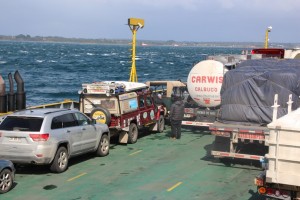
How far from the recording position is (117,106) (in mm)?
16922

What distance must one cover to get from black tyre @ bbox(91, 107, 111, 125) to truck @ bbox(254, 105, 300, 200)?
827 centimetres

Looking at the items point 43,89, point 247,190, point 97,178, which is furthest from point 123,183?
point 43,89

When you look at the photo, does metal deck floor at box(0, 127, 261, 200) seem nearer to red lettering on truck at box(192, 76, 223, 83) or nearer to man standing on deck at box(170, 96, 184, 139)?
man standing on deck at box(170, 96, 184, 139)

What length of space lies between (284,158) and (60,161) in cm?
676

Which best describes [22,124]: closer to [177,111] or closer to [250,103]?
[250,103]

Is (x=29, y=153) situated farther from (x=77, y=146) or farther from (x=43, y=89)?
(x=43, y=89)

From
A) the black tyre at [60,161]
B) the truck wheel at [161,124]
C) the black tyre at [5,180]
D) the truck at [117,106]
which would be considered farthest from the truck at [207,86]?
the black tyre at [5,180]

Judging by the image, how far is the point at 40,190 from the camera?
11.8 m

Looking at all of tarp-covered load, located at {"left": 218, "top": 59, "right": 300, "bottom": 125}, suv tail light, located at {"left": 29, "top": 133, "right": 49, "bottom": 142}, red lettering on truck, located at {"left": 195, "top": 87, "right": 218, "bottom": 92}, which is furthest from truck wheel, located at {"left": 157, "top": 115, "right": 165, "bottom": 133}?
suv tail light, located at {"left": 29, "top": 133, "right": 49, "bottom": 142}

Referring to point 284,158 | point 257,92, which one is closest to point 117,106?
point 257,92

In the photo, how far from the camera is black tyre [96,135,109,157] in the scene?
50.9ft

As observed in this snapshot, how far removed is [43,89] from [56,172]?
152 ft

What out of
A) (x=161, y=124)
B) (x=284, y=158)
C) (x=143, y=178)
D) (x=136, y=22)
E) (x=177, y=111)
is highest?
(x=136, y=22)

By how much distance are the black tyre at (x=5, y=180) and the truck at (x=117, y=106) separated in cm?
522
